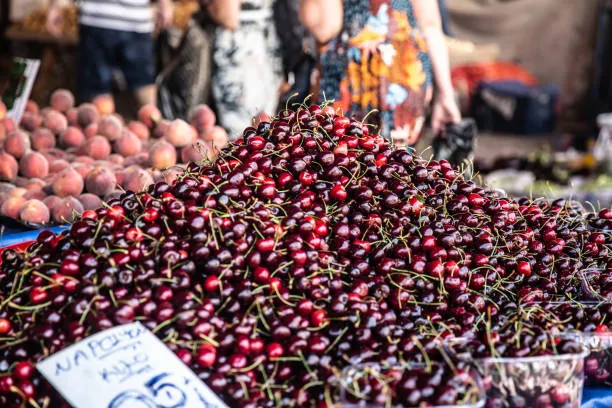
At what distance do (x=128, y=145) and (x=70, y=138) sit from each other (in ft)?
0.91

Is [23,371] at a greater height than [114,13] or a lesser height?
lesser

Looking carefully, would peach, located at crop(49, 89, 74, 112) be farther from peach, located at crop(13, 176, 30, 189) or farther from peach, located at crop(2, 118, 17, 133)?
peach, located at crop(13, 176, 30, 189)

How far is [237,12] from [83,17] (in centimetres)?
126

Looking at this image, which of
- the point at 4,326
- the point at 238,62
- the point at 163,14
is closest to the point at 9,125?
the point at 238,62

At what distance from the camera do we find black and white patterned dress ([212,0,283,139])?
10.9ft

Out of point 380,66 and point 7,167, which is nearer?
point 7,167

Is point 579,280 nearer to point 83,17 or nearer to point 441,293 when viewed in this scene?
point 441,293

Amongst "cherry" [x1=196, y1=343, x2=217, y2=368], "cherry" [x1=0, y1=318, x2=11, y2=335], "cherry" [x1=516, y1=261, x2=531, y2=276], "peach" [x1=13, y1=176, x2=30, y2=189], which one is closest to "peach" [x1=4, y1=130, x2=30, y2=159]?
"peach" [x1=13, y1=176, x2=30, y2=189]

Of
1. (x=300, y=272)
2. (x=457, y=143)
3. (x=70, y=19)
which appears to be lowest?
(x=457, y=143)

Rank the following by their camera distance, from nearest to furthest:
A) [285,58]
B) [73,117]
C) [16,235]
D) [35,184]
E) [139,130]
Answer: [16,235], [35,184], [139,130], [73,117], [285,58]

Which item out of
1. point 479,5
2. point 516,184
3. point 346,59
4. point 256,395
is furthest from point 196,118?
point 479,5

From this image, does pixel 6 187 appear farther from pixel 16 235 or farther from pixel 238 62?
pixel 238 62

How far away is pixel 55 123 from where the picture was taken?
8.79 feet

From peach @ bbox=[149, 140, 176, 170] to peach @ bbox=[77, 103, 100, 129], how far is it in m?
0.52
